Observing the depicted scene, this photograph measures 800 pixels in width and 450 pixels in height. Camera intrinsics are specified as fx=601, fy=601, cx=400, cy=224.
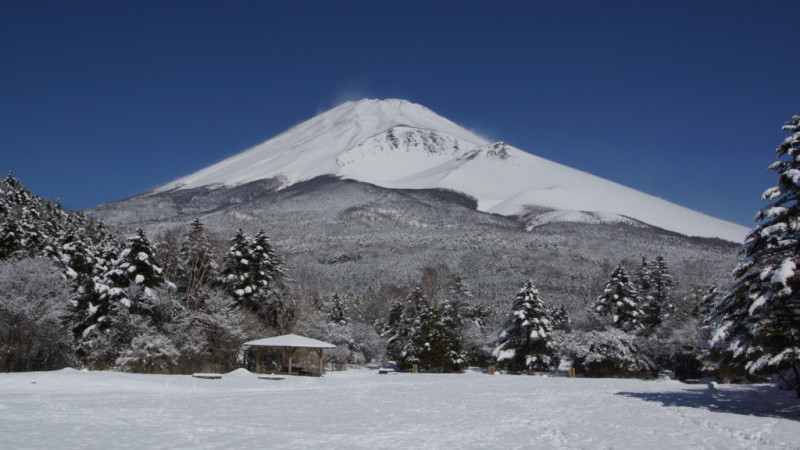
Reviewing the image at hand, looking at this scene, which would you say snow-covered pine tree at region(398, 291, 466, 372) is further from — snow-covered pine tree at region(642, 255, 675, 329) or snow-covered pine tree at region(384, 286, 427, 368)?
snow-covered pine tree at region(642, 255, 675, 329)

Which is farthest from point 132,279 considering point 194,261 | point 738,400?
point 738,400

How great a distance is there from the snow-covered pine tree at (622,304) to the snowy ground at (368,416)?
21193mm

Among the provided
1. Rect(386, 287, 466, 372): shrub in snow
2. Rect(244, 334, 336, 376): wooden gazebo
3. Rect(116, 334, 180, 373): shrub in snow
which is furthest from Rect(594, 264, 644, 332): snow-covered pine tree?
Rect(116, 334, 180, 373): shrub in snow

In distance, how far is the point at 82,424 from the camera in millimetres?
15289

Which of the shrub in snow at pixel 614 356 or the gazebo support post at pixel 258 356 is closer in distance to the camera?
the gazebo support post at pixel 258 356

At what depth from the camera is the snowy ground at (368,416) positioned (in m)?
14.1

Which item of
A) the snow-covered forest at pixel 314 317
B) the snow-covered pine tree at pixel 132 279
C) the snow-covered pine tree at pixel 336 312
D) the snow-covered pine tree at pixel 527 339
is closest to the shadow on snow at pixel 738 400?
the snow-covered forest at pixel 314 317

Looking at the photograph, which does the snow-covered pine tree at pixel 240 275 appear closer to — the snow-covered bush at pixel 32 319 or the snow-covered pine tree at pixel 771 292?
the snow-covered bush at pixel 32 319

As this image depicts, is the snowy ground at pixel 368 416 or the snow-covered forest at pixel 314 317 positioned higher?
the snow-covered forest at pixel 314 317

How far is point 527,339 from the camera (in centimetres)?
4716

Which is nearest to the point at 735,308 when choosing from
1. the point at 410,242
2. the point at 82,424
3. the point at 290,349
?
the point at 82,424

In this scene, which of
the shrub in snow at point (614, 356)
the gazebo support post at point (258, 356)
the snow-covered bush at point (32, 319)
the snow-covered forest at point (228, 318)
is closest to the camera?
the snow-covered bush at point (32, 319)

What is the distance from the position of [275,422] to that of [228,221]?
189m

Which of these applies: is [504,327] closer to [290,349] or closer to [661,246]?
[290,349]
